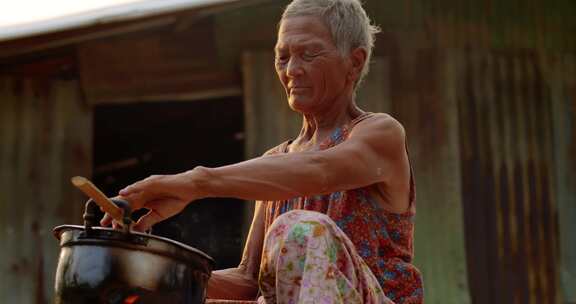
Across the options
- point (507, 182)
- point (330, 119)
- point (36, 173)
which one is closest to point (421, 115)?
point (507, 182)

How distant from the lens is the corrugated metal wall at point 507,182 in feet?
24.4

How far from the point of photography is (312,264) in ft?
8.78

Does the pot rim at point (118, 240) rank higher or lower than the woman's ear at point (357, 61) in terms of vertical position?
lower

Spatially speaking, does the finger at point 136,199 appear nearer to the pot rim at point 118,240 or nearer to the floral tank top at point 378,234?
the pot rim at point 118,240

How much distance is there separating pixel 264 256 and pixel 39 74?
16.8ft

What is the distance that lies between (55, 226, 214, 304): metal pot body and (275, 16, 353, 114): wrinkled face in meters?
0.87

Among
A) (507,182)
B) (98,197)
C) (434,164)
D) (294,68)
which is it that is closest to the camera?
(98,197)

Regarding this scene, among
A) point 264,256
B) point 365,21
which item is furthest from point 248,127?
point 264,256

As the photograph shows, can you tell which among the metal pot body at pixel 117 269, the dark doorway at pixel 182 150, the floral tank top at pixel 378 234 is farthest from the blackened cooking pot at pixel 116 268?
the dark doorway at pixel 182 150

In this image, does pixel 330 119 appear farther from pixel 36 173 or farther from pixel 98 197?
pixel 36 173

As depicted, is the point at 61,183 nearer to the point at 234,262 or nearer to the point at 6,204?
the point at 6,204

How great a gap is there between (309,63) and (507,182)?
14.6 feet

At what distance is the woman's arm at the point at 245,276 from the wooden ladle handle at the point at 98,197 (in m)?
0.96

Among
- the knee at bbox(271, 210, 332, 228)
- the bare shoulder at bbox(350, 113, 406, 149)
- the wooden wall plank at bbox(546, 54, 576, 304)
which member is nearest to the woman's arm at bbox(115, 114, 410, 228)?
the bare shoulder at bbox(350, 113, 406, 149)
